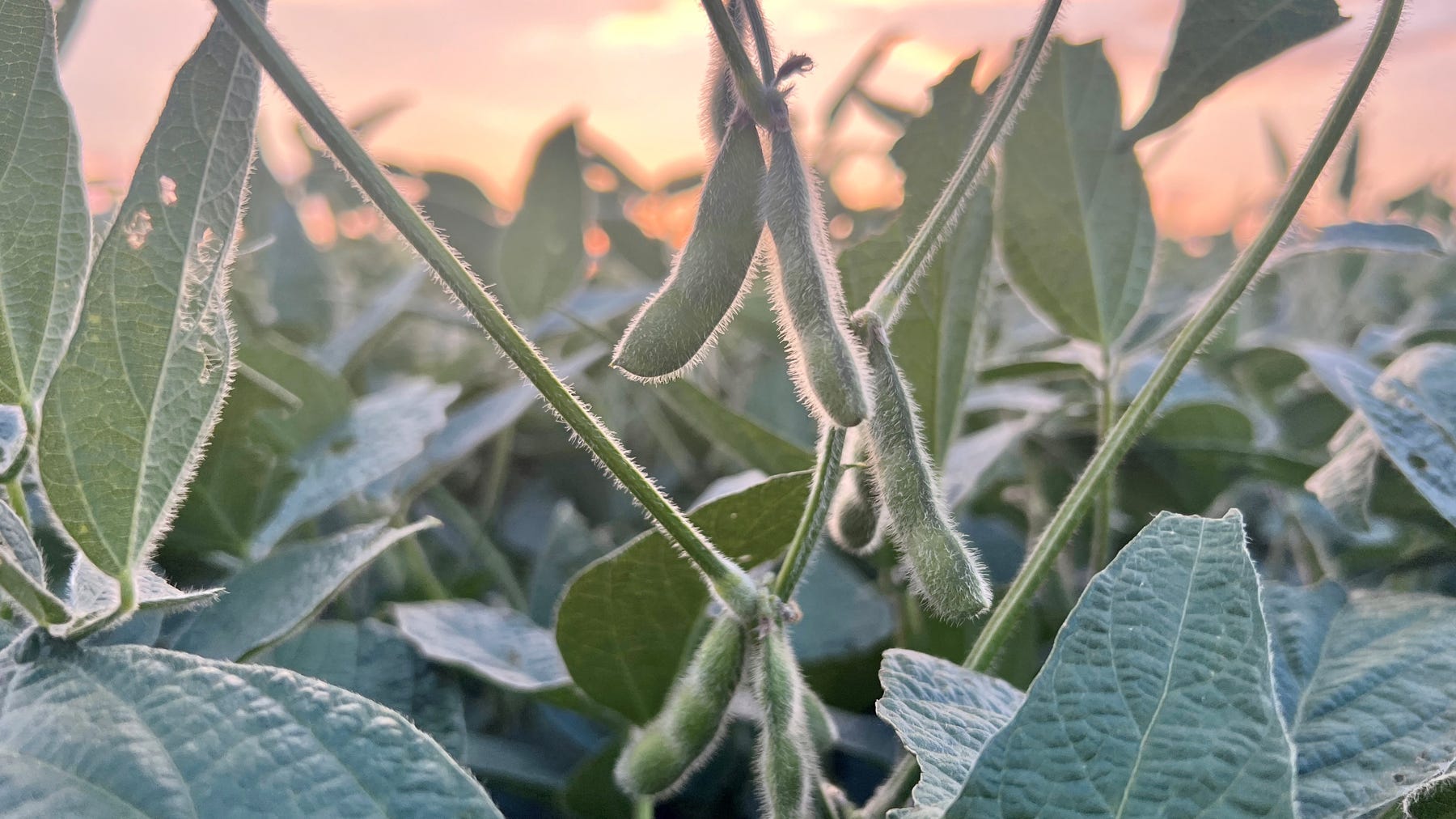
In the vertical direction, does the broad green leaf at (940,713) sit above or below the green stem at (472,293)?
below

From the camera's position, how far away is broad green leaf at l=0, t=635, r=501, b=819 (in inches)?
13.4

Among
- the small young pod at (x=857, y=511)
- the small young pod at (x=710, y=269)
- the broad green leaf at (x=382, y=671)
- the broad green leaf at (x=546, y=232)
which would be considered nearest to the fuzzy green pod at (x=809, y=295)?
the small young pod at (x=710, y=269)

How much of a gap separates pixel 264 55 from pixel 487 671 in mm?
352

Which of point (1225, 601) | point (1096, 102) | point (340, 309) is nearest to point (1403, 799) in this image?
point (1225, 601)

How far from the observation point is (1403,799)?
0.40 m

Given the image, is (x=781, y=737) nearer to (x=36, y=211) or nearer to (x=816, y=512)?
(x=816, y=512)

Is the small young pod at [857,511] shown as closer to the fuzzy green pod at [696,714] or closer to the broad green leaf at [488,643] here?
the fuzzy green pod at [696,714]

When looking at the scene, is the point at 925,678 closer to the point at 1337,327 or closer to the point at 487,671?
the point at 487,671

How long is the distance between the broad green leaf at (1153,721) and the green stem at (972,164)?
157 mm

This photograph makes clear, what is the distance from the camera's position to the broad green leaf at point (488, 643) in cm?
58

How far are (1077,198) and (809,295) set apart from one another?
0.35 meters

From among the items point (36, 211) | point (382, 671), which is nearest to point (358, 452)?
point (382, 671)

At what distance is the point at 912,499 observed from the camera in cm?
41

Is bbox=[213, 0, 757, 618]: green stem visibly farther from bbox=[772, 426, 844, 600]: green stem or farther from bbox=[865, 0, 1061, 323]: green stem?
bbox=[865, 0, 1061, 323]: green stem
